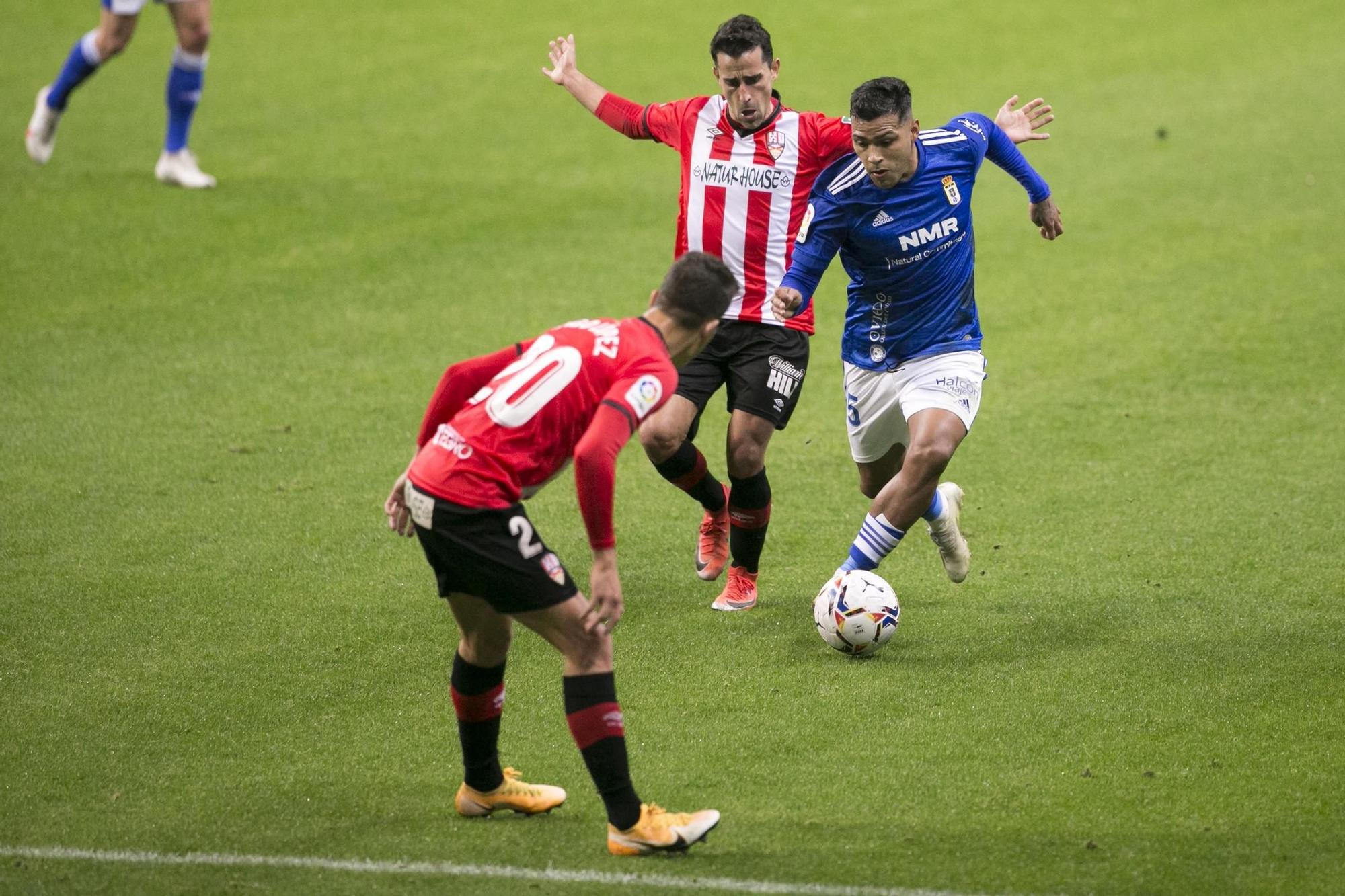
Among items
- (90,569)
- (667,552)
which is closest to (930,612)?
(667,552)

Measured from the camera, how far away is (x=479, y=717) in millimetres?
4938

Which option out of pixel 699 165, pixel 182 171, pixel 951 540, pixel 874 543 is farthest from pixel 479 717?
pixel 182 171

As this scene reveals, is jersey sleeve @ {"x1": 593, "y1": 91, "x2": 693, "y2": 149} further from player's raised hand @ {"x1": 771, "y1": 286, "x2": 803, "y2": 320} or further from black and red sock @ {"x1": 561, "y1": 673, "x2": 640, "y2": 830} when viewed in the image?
black and red sock @ {"x1": 561, "y1": 673, "x2": 640, "y2": 830}

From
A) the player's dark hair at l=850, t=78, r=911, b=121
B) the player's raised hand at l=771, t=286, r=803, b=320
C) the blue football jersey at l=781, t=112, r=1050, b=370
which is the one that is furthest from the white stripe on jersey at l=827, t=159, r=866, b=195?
the player's raised hand at l=771, t=286, r=803, b=320

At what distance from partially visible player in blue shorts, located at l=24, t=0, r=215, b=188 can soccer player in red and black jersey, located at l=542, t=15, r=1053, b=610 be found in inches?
264

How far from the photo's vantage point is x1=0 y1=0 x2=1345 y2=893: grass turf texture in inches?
197

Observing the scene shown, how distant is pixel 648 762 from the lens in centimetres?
539

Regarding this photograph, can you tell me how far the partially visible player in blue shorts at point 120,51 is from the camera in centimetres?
1214

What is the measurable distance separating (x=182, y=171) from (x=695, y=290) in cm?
1017

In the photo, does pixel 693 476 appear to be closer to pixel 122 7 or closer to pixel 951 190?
pixel 951 190

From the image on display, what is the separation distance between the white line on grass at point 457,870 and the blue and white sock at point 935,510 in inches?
100

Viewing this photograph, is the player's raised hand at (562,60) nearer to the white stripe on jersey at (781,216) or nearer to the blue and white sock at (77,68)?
the white stripe on jersey at (781,216)

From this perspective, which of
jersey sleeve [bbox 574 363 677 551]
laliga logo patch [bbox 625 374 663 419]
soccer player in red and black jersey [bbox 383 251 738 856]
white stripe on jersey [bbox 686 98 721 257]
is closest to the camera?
jersey sleeve [bbox 574 363 677 551]

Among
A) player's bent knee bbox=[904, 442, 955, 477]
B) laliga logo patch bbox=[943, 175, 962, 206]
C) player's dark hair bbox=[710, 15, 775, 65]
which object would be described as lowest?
player's bent knee bbox=[904, 442, 955, 477]
